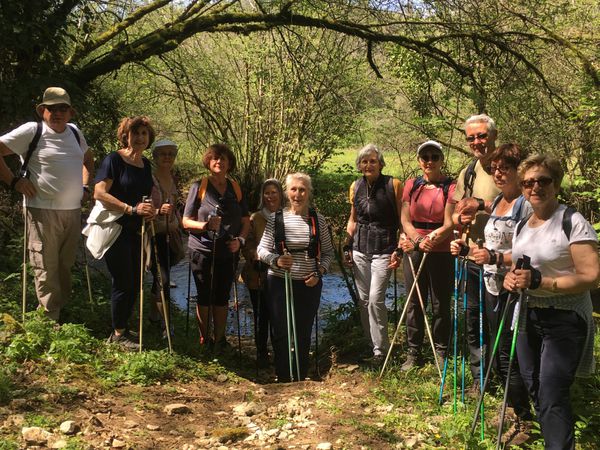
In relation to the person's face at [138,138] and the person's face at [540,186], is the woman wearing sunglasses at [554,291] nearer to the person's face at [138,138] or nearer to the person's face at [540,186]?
the person's face at [540,186]

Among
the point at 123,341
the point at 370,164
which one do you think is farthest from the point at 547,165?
the point at 123,341

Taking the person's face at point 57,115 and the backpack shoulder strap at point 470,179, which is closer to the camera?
the backpack shoulder strap at point 470,179

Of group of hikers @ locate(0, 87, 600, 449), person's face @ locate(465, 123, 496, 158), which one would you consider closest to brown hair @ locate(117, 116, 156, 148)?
group of hikers @ locate(0, 87, 600, 449)

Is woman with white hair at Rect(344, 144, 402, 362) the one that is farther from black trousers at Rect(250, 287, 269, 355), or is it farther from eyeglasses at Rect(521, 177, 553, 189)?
eyeglasses at Rect(521, 177, 553, 189)

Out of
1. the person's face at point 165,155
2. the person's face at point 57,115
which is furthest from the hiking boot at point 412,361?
→ the person's face at point 57,115

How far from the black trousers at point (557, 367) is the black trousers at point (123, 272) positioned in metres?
3.42

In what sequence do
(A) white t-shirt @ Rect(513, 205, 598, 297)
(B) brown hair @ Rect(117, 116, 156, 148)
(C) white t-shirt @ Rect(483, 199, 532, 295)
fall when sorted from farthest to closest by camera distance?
1. (B) brown hair @ Rect(117, 116, 156, 148)
2. (C) white t-shirt @ Rect(483, 199, 532, 295)
3. (A) white t-shirt @ Rect(513, 205, 598, 297)

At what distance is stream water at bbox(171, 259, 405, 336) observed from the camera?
868cm

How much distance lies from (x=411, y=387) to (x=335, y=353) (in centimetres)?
134

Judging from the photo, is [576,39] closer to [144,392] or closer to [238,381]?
[238,381]

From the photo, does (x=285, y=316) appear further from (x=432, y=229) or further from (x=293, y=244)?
(x=432, y=229)

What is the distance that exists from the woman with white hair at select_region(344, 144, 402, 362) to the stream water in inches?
89.1

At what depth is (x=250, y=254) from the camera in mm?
5918

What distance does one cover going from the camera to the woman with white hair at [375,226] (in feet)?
17.3
